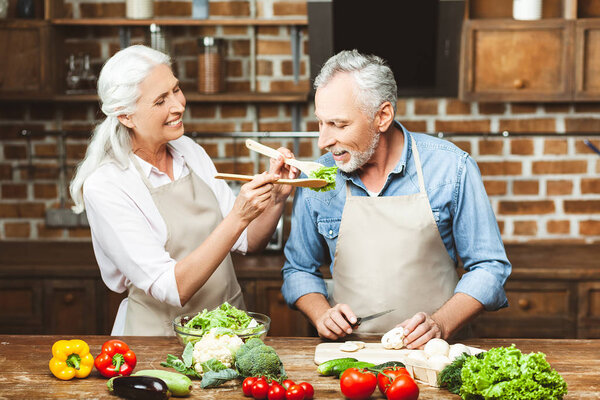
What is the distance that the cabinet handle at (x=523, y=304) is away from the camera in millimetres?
3602

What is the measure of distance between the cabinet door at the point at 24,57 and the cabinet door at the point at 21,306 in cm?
106

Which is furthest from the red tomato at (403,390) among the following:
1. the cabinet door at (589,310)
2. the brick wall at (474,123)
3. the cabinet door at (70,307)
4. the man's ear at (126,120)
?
the brick wall at (474,123)

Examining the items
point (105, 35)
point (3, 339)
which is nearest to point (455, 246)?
point (3, 339)

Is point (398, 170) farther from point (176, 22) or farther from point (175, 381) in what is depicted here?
point (176, 22)

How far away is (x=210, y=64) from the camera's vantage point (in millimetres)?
3943

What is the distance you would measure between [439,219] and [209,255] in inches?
31.8

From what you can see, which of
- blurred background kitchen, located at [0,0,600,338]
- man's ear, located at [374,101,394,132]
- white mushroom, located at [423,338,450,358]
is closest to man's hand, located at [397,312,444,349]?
white mushroom, located at [423,338,450,358]

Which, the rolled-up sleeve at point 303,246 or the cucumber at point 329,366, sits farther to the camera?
the rolled-up sleeve at point 303,246

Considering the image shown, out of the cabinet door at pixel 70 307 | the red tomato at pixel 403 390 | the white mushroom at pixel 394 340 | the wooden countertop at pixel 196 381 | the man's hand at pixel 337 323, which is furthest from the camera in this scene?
the cabinet door at pixel 70 307

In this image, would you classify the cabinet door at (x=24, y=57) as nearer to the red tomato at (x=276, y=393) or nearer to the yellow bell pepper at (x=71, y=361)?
the yellow bell pepper at (x=71, y=361)

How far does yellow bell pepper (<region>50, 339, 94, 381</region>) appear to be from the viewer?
1971mm

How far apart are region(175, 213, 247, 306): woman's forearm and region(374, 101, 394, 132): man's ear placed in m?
0.59

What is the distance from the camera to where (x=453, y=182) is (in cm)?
254

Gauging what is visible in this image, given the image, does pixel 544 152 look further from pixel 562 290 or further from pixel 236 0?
pixel 236 0
